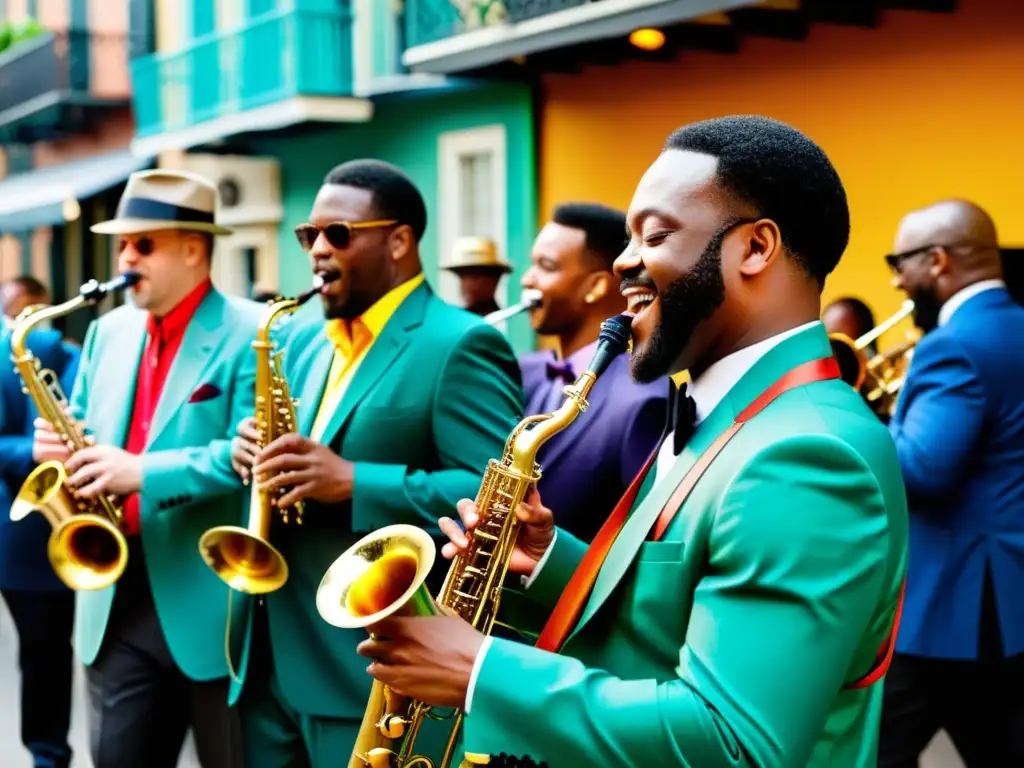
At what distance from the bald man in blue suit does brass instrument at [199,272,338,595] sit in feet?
5.74

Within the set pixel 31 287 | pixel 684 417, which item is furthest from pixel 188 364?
pixel 31 287

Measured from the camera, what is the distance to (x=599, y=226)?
5191 millimetres

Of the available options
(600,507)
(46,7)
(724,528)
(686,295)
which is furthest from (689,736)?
(46,7)

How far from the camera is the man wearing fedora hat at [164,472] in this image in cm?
451

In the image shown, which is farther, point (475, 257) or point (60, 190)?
point (60, 190)

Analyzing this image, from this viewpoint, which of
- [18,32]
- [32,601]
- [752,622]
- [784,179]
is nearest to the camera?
[752,622]

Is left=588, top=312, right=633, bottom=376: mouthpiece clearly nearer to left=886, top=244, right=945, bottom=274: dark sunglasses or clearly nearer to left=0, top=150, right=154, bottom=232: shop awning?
left=886, top=244, right=945, bottom=274: dark sunglasses

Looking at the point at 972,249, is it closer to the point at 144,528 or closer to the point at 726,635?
the point at 144,528

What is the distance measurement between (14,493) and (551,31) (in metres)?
6.32

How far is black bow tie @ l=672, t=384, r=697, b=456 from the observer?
91.7 inches

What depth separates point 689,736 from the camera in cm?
194

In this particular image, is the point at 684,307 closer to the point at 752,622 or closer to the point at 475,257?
the point at 752,622

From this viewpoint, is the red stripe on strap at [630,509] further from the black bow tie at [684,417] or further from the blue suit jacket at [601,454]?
the blue suit jacket at [601,454]

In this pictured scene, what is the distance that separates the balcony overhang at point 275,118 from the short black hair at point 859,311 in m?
7.92
